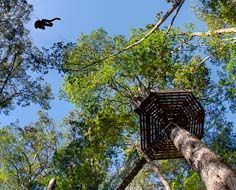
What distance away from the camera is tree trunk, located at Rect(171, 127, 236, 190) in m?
6.04

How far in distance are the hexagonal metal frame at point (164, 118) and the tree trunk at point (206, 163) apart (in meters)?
0.64

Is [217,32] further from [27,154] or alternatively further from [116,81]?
A: [27,154]

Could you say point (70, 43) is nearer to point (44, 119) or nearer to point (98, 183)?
point (98, 183)

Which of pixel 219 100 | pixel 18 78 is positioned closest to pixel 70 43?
pixel 18 78

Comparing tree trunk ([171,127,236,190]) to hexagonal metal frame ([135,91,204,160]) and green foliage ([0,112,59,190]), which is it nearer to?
hexagonal metal frame ([135,91,204,160])

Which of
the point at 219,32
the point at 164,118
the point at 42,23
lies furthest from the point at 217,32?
the point at 42,23

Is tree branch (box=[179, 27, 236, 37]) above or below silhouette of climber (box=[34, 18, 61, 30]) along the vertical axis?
above

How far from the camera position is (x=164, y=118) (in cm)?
898

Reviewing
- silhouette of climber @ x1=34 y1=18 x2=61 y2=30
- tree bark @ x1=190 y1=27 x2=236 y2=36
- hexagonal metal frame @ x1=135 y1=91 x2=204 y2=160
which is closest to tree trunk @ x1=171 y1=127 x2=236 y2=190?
hexagonal metal frame @ x1=135 y1=91 x2=204 y2=160

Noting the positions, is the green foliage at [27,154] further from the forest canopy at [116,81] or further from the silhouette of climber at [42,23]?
Answer: the silhouette of climber at [42,23]

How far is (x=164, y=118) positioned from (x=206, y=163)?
7.88 ft

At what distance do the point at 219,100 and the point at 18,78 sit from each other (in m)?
7.13

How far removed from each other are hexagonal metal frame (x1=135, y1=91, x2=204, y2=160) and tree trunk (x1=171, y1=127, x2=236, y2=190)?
637 millimetres

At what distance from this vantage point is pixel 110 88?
14023mm
